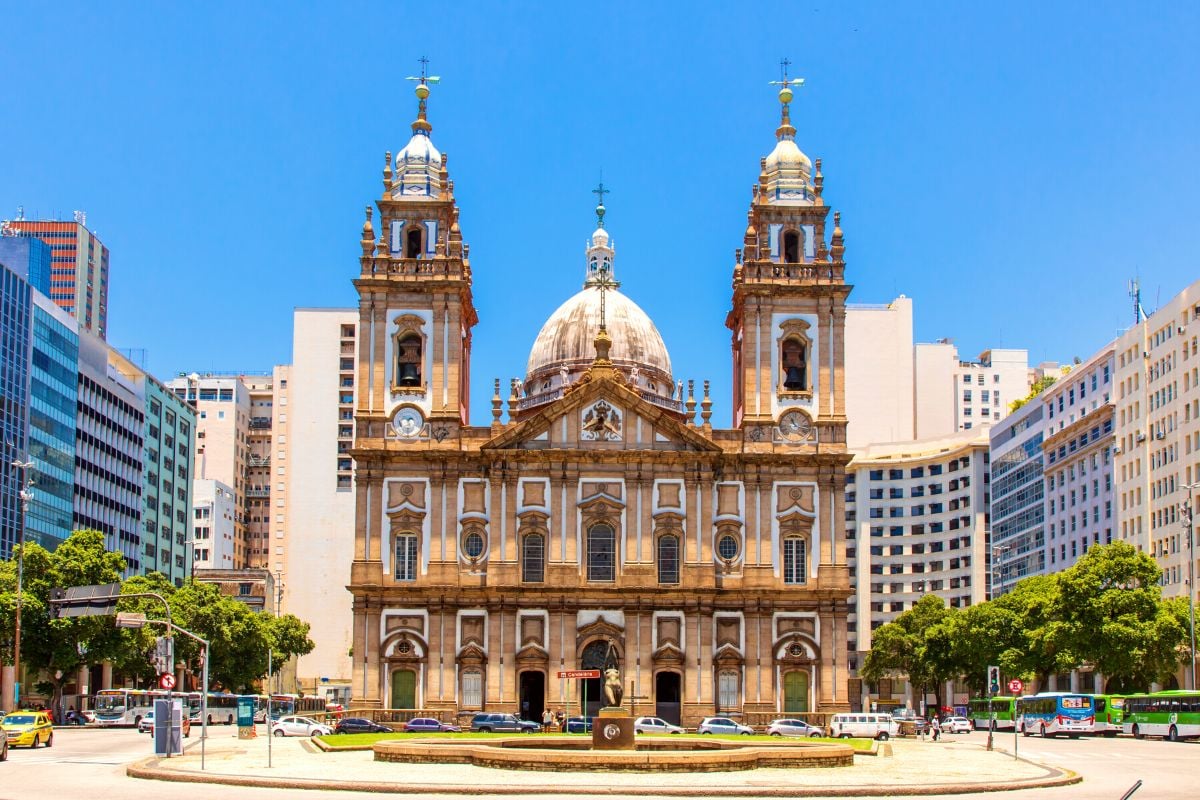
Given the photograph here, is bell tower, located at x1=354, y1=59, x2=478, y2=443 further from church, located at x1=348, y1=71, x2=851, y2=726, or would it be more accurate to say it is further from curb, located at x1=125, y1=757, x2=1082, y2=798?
curb, located at x1=125, y1=757, x2=1082, y2=798

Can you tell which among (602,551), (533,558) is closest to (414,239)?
(533,558)

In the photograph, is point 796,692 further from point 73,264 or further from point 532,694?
point 73,264

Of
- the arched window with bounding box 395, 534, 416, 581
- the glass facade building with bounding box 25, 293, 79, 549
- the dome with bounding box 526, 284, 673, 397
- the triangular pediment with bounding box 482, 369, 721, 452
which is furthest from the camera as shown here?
the glass facade building with bounding box 25, 293, 79, 549

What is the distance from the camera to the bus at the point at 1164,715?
64.5 metres

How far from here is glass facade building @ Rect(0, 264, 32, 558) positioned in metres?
91.6

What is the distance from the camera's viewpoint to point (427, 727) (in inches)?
2566

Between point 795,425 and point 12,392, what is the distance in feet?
148

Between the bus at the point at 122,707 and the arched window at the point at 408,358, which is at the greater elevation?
the arched window at the point at 408,358

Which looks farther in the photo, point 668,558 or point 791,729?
point 668,558

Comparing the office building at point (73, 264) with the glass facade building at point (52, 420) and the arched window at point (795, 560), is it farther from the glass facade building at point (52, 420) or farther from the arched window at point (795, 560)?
the arched window at point (795, 560)

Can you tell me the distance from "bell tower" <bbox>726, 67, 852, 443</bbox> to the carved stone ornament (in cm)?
577

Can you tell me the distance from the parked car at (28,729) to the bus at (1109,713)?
42.0 meters

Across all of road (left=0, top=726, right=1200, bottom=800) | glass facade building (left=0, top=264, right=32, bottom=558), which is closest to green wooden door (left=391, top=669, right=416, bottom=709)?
road (left=0, top=726, right=1200, bottom=800)

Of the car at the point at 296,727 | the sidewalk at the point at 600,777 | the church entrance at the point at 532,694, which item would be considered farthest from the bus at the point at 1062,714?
the car at the point at 296,727
